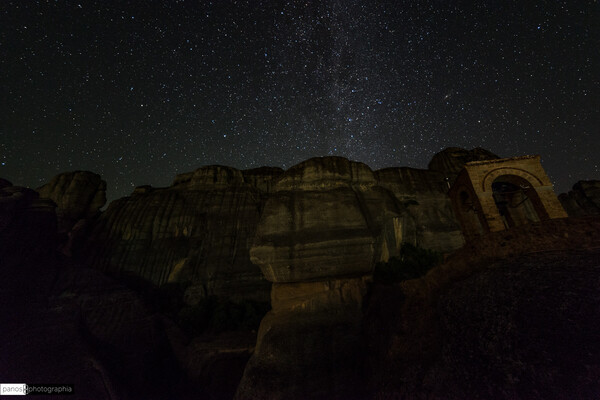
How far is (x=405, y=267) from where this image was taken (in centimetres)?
1533

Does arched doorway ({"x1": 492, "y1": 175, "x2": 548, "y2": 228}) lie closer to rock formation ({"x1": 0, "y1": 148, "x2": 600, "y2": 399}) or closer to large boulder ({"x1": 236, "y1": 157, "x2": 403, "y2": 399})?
rock formation ({"x1": 0, "y1": 148, "x2": 600, "y2": 399})

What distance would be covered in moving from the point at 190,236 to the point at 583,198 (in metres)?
67.2

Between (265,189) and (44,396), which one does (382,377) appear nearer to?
(44,396)

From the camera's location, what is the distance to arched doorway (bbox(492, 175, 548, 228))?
51.1ft

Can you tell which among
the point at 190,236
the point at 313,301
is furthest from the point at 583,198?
the point at 190,236

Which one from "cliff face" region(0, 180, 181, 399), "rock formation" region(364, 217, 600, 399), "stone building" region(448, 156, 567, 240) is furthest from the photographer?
"stone building" region(448, 156, 567, 240)

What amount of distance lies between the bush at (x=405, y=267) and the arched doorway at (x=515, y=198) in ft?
23.4

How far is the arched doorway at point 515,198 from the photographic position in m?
15.6

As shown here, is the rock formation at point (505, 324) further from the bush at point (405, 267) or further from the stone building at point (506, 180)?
the stone building at point (506, 180)

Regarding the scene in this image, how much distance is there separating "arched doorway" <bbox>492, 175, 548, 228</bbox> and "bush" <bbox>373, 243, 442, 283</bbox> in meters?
7.13

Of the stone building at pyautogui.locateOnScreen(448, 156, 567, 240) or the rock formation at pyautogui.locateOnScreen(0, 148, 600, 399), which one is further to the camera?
the stone building at pyautogui.locateOnScreen(448, 156, 567, 240)

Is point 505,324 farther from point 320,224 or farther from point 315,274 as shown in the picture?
point 320,224

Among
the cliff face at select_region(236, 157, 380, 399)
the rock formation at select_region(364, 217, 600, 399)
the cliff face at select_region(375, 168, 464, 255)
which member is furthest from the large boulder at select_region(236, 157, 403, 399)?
the cliff face at select_region(375, 168, 464, 255)

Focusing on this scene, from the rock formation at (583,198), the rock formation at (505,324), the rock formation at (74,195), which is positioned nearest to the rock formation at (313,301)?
the rock formation at (505,324)
